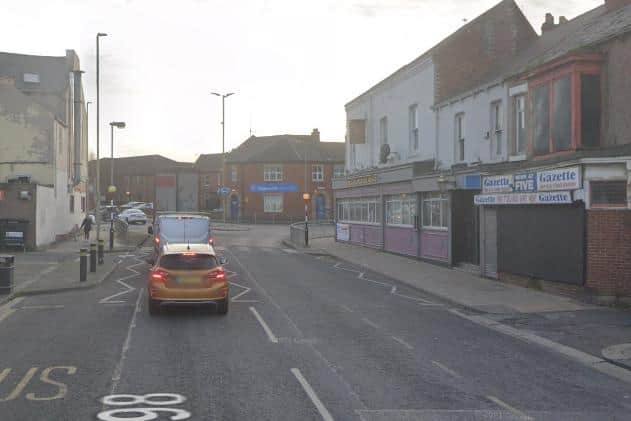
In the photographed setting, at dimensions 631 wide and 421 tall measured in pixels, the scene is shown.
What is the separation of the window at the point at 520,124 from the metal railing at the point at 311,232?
63.1 feet

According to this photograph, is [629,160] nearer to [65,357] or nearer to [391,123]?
[65,357]

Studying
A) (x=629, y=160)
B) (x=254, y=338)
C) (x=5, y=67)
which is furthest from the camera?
(x=5, y=67)

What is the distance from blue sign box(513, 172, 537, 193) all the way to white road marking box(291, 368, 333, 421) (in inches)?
480

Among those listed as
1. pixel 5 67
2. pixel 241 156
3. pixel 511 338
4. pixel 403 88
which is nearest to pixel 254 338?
pixel 511 338

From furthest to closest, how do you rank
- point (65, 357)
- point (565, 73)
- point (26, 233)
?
Result: point (26, 233) → point (565, 73) → point (65, 357)

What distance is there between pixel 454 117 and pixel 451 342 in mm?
16572

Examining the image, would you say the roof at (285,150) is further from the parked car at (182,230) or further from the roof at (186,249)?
the roof at (186,249)

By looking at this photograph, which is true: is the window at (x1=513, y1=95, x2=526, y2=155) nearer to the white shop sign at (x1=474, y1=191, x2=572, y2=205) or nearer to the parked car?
the white shop sign at (x1=474, y1=191, x2=572, y2=205)

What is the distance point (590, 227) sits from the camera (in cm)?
1780

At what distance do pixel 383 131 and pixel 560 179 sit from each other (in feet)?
64.7

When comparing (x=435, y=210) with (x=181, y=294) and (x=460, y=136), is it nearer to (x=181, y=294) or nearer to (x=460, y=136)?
(x=460, y=136)

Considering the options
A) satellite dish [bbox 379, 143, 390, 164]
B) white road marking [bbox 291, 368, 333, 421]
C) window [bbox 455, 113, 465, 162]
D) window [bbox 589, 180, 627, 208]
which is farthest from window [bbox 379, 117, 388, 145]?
white road marking [bbox 291, 368, 333, 421]

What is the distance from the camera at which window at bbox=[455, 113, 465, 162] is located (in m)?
27.8

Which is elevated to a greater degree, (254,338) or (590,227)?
(590,227)
